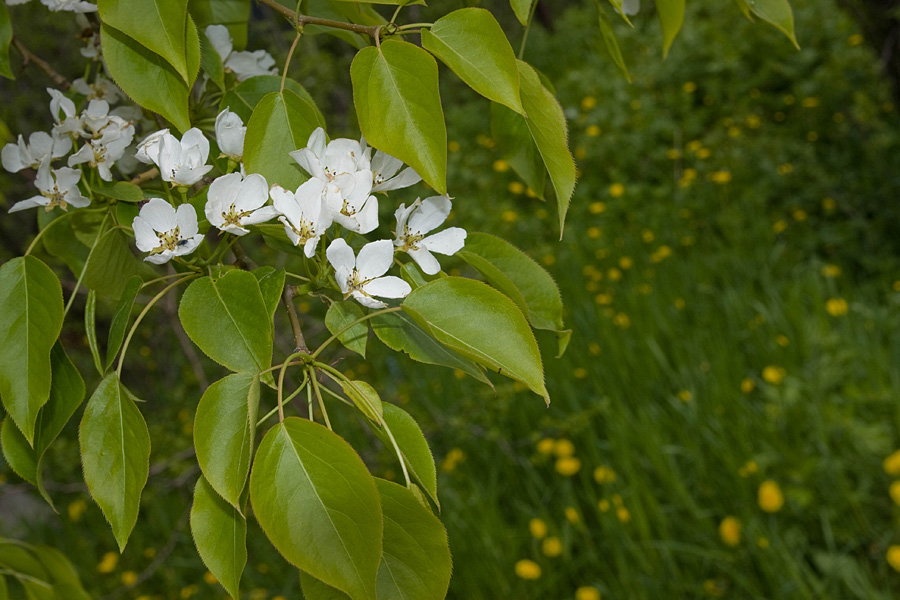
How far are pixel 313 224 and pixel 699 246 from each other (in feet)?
8.06

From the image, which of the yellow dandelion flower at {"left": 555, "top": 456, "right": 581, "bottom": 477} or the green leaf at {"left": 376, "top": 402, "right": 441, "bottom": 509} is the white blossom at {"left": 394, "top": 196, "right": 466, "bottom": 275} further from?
the yellow dandelion flower at {"left": 555, "top": 456, "right": 581, "bottom": 477}

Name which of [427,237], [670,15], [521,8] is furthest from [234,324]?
[670,15]

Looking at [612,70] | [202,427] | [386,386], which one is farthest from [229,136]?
[612,70]

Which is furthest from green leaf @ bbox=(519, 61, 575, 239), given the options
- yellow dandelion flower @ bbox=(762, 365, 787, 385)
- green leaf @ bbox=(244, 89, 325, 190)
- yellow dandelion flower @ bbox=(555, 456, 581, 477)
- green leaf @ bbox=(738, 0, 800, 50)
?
yellow dandelion flower @ bbox=(762, 365, 787, 385)

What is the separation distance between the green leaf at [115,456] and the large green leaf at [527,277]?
261mm

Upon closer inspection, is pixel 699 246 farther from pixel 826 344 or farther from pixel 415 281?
pixel 415 281

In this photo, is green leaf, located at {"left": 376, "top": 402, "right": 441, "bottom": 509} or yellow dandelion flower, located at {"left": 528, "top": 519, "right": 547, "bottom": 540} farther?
yellow dandelion flower, located at {"left": 528, "top": 519, "right": 547, "bottom": 540}

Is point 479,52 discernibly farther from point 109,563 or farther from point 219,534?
point 109,563

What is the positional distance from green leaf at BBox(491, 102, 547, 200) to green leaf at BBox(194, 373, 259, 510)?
0.32m

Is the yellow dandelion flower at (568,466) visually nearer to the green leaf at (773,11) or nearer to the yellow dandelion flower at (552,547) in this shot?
the yellow dandelion flower at (552,547)

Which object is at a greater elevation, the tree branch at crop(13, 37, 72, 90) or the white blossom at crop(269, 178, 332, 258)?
the white blossom at crop(269, 178, 332, 258)

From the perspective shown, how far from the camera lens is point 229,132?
53cm

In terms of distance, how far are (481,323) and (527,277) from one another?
0.47 feet

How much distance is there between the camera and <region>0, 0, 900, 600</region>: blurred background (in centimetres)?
156
